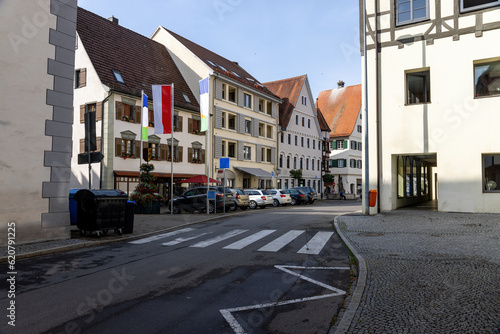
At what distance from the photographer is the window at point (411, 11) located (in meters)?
17.3

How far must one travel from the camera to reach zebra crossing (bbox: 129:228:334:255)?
1013cm

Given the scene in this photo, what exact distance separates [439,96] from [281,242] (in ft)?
35.5

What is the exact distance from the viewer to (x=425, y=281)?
6.06m

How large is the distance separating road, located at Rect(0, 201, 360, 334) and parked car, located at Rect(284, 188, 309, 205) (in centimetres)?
2594

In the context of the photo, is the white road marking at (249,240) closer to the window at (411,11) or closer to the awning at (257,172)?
the window at (411,11)

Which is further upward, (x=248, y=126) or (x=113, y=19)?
(x=113, y=19)

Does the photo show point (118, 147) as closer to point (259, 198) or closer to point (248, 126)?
point (259, 198)

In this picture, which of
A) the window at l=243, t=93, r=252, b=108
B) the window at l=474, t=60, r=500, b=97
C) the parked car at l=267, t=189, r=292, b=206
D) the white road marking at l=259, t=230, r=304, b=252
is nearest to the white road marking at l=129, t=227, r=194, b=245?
the white road marking at l=259, t=230, r=304, b=252

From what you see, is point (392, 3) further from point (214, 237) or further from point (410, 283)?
point (410, 283)

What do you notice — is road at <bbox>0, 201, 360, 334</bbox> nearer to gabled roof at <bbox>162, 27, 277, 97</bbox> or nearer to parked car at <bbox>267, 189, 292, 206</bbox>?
parked car at <bbox>267, 189, 292, 206</bbox>

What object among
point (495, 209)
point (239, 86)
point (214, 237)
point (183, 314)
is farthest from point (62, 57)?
point (239, 86)

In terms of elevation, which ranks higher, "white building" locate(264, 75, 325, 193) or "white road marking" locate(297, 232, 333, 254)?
"white building" locate(264, 75, 325, 193)

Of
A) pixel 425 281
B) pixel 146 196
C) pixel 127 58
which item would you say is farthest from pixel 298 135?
pixel 425 281

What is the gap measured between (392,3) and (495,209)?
9916mm
